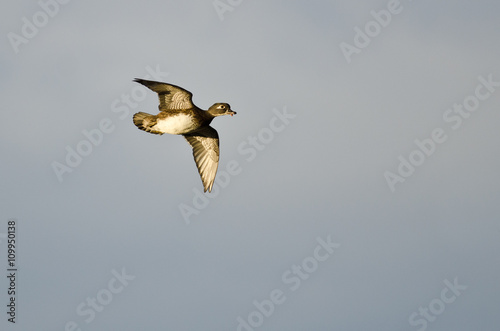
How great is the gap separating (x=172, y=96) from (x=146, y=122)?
1261mm

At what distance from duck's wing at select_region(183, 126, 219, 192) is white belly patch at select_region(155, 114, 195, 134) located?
2.00 m

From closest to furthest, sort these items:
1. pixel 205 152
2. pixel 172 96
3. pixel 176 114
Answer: pixel 172 96 < pixel 176 114 < pixel 205 152

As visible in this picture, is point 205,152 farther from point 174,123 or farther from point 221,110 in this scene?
point 221,110

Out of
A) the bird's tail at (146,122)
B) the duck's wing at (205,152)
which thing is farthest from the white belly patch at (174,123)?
the duck's wing at (205,152)

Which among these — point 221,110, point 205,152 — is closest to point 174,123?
point 221,110

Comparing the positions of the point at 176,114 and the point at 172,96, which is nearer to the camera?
the point at 172,96

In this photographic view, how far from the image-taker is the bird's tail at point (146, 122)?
3434 cm

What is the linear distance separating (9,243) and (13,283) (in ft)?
6.05

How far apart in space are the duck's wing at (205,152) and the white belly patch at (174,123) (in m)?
2.00

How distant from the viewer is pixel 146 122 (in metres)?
34.3

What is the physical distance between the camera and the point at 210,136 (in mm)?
36719

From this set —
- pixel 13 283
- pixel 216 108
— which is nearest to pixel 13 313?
pixel 13 283

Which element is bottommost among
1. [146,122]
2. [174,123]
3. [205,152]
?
[205,152]

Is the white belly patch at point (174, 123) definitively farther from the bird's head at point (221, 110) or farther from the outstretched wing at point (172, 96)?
the bird's head at point (221, 110)
